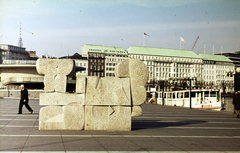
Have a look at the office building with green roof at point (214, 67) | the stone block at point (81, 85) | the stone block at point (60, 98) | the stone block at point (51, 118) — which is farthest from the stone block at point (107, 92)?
the office building with green roof at point (214, 67)

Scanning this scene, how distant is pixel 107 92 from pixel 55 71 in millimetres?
1947

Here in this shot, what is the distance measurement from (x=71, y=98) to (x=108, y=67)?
442ft

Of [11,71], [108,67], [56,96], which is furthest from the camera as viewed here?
[108,67]

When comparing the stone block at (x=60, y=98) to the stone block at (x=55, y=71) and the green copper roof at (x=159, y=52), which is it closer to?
the stone block at (x=55, y=71)

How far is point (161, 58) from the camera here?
516 feet

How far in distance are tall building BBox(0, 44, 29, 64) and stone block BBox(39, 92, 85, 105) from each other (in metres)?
143

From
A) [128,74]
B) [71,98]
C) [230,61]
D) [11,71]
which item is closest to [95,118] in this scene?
[71,98]

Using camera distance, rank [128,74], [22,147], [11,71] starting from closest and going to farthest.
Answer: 1. [22,147]
2. [128,74]
3. [11,71]

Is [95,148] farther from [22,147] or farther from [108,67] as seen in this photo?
[108,67]

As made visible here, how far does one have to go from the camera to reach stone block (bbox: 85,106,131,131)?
37.9 ft

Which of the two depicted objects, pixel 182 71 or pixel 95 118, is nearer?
pixel 95 118

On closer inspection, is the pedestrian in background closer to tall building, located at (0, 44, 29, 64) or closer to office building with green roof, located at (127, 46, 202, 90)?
office building with green roof, located at (127, 46, 202, 90)

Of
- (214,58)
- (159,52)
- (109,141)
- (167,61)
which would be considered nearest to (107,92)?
(109,141)

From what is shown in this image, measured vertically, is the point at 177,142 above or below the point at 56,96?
below
